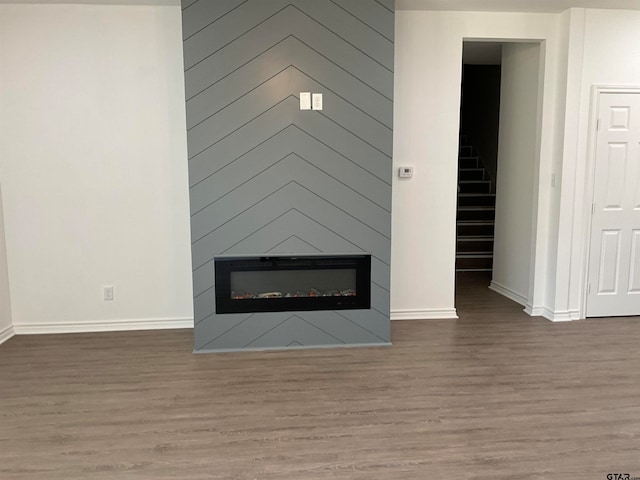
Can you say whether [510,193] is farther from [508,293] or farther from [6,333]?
[6,333]

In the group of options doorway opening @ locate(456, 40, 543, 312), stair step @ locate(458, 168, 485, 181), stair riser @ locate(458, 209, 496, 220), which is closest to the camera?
doorway opening @ locate(456, 40, 543, 312)

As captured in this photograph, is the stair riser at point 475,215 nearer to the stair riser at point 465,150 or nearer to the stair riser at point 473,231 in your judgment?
the stair riser at point 473,231

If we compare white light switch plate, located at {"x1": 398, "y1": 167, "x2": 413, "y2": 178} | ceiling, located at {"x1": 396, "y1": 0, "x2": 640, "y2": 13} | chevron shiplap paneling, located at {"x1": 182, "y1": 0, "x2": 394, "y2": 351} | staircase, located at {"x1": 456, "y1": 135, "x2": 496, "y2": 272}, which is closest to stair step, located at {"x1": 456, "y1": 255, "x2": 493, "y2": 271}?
staircase, located at {"x1": 456, "y1": 135, "x2": 496, "y2": 272}

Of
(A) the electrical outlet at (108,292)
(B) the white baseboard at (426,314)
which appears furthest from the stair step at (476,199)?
(A) the electrical outlet at (108,292)

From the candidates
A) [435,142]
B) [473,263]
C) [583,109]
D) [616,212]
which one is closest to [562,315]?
[616,212]

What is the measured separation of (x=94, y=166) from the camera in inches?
156

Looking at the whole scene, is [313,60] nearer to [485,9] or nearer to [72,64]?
[485,9]

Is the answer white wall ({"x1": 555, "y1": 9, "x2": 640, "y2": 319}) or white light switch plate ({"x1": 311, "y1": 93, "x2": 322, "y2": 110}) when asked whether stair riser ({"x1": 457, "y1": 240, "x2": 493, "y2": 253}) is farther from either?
white light switch plate ({"x1": 311, "y1": 93, "x2": 322, "y2": 110})

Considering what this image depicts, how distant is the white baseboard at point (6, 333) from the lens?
153 inches

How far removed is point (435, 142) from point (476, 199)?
3.08 m

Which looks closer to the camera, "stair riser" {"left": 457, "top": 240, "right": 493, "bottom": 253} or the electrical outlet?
the electrical outlet

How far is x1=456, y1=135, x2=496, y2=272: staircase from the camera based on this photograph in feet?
20.9

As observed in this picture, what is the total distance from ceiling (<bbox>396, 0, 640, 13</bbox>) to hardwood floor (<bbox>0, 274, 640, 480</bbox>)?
2612 millimetres

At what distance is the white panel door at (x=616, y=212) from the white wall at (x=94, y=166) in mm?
3505
